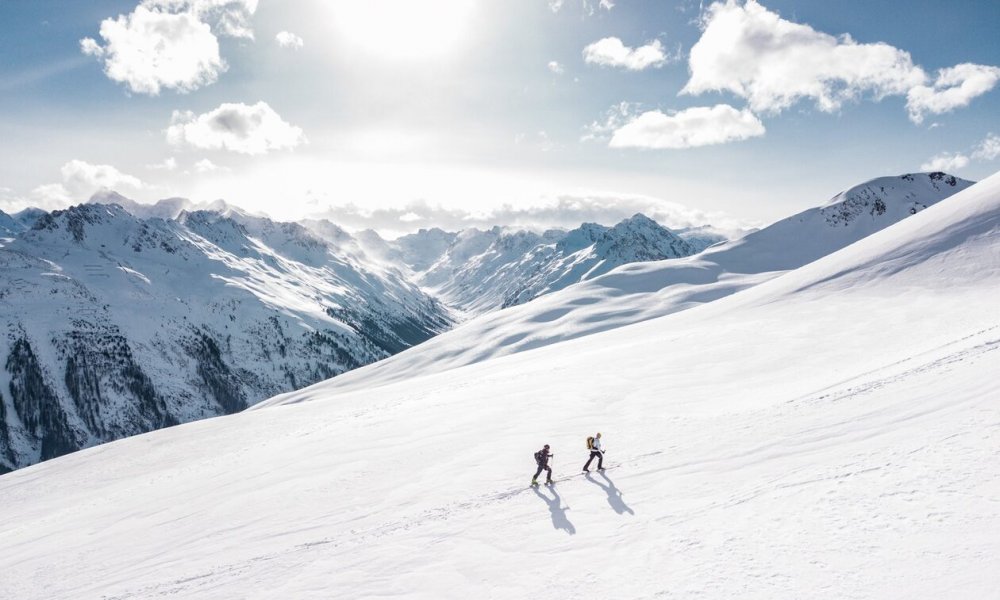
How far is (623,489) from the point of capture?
16.7 m

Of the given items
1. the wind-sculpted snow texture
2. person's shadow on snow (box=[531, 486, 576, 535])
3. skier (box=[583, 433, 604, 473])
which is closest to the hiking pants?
skier (box=[583, 433, 604, 473])

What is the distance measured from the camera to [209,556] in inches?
682

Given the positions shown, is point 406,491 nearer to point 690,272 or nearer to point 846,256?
point 846,256

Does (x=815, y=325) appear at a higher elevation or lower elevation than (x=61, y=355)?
lower

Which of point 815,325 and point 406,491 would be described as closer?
point 406,491

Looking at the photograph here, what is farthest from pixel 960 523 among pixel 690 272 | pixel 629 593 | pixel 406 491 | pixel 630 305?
pixel 690 272

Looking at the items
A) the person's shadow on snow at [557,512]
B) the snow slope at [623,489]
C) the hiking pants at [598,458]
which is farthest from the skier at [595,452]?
the person's shadow on snow at [557,512]

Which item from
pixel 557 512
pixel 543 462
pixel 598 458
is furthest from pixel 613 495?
pixel 543 462

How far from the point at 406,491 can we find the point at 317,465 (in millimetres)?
7761

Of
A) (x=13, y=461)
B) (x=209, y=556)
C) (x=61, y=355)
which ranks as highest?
(x=61, y=355)

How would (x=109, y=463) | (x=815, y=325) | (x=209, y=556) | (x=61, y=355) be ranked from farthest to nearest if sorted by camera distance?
1. (x=61, y=355)
2. (x=109, y=463)
3. (x=815, y=325)
4. (x=209, y=556)

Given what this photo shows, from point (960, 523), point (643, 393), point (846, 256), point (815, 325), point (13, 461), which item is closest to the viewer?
point (960, 523)

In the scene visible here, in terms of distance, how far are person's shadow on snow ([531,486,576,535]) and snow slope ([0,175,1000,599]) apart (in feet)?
0.36

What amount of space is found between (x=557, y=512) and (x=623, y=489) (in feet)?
7.97
